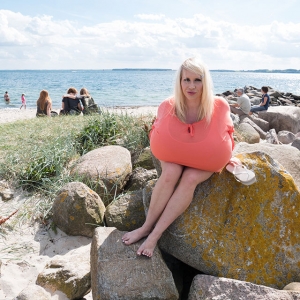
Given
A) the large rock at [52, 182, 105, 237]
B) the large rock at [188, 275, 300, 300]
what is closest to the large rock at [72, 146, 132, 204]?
the large rock at [52, 182, 105, 237]

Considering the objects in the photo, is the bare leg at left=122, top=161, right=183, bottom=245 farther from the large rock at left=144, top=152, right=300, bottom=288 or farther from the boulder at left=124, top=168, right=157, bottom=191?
the boulder at left=124, top=168, right=157, bottom=191

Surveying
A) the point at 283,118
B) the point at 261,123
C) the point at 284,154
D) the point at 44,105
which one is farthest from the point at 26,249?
the point at 283,118

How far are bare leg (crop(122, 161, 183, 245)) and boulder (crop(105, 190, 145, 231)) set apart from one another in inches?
22.9

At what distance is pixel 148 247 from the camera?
3.29 metres

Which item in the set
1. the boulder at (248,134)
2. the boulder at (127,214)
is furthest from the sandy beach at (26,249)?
the boulder at (248,134)

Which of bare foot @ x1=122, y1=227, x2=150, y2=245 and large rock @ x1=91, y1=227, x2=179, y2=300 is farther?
bare foot @ x1=122, y1=227, x2=150, y2=245

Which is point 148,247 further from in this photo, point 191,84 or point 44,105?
point 44,105

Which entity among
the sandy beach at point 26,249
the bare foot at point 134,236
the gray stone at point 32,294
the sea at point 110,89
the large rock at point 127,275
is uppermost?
the bare foot at point 134,236

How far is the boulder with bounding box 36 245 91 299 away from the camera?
3408 millimetres

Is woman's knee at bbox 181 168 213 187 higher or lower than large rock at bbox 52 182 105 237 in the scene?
higher

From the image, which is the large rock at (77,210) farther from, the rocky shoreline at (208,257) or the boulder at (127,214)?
the rocky shoreline at (208,257)

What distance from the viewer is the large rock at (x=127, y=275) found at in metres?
3.05

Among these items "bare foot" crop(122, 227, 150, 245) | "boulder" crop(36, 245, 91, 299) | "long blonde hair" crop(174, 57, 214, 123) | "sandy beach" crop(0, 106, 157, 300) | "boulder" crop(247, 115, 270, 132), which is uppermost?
"long blonde hair" crop(174, 57, 214, 123)

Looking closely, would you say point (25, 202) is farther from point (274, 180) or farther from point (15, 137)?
point (274, 180)
